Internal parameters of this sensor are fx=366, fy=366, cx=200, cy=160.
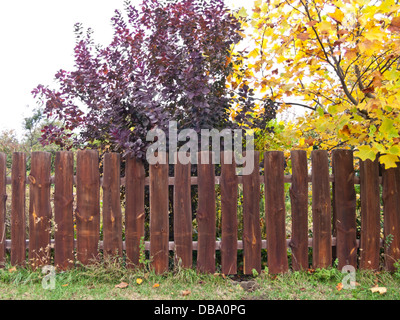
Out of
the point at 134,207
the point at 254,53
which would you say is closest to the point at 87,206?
Answer: the point at 134,207

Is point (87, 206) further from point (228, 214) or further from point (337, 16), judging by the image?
point (337, 16)

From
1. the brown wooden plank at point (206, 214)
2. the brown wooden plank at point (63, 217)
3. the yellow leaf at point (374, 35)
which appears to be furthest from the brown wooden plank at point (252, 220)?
the brown wooden plank at point (63, 217)

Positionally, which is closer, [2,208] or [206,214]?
[206,214]

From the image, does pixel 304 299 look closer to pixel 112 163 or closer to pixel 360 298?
pixel 360 298

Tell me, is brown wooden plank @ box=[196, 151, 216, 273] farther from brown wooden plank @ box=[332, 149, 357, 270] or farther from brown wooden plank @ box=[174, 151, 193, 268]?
brown wooden plank @ box=[332, 149, 357, 270]

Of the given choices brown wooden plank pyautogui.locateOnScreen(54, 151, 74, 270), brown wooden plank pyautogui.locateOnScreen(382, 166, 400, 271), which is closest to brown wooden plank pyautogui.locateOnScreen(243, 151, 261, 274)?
brown wooden plank pyautogui.locateOnScreen(382, 166, 400, 271)

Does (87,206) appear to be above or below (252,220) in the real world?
above

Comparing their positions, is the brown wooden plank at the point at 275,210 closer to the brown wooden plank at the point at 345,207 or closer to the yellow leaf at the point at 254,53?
the brown wooden plank at the point at 345,207

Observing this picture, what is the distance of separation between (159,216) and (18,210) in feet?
5.35

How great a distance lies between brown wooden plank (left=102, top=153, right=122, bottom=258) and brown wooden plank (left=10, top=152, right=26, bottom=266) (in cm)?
98

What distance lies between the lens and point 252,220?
12.5 feet

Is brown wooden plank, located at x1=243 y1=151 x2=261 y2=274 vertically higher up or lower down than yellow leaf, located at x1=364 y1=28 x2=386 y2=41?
lower down

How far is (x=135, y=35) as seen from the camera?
3992 mm

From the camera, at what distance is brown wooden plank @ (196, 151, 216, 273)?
3787mm
